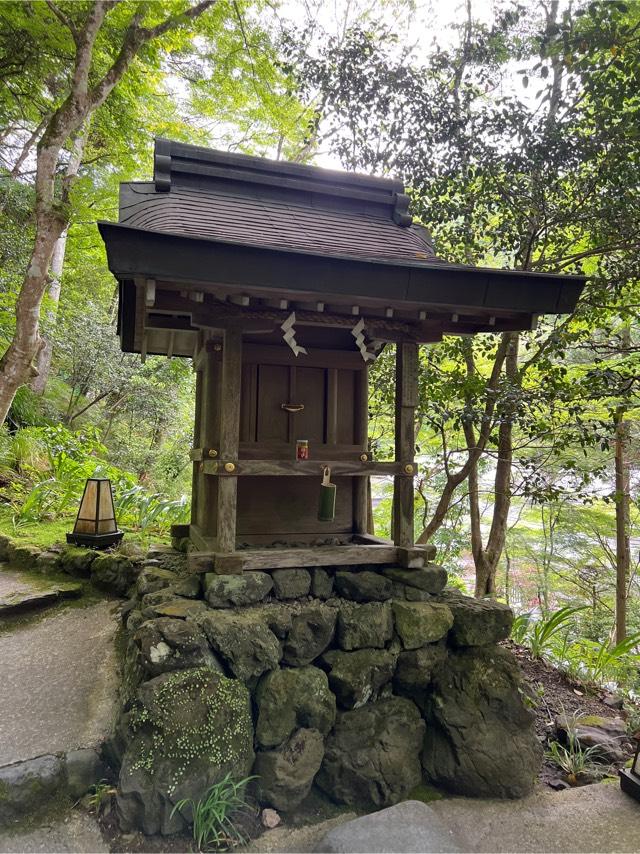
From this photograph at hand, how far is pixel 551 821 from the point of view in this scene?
117 inches

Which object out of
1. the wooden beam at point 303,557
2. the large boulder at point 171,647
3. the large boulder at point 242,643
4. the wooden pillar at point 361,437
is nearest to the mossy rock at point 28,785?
the large boulder at point 171,647

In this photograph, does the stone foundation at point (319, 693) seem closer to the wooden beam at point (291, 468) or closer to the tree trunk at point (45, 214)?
the wooden beam at point (291, 468)

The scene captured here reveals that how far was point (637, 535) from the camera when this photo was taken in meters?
9.79

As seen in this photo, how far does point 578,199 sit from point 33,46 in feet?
25.8

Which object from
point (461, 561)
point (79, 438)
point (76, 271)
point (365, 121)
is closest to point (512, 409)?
point (365, 121)

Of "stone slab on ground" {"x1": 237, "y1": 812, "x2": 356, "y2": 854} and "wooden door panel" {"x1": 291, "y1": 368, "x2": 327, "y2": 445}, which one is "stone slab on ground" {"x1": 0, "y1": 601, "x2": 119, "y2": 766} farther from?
"wooden door panel" {"x1": 291, "y1": 368, "x2": 327, "y2": 445}

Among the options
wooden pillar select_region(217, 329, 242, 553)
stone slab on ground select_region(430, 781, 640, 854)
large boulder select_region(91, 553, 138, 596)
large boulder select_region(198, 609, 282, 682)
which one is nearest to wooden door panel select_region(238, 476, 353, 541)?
wooden pillar select_region(217, 329, 242, 553)

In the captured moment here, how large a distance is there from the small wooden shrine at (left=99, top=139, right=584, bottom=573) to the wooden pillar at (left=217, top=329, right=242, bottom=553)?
10 mm

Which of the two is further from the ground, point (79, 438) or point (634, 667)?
point (79, 438)

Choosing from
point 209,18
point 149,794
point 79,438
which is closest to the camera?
point 149,794

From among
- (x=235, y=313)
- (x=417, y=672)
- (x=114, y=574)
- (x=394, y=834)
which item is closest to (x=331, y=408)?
(x=235, y=313)

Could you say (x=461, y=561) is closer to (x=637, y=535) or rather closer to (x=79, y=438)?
(x=637, y=535)

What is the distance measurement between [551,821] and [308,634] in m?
1.92

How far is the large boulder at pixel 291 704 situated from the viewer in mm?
2938
